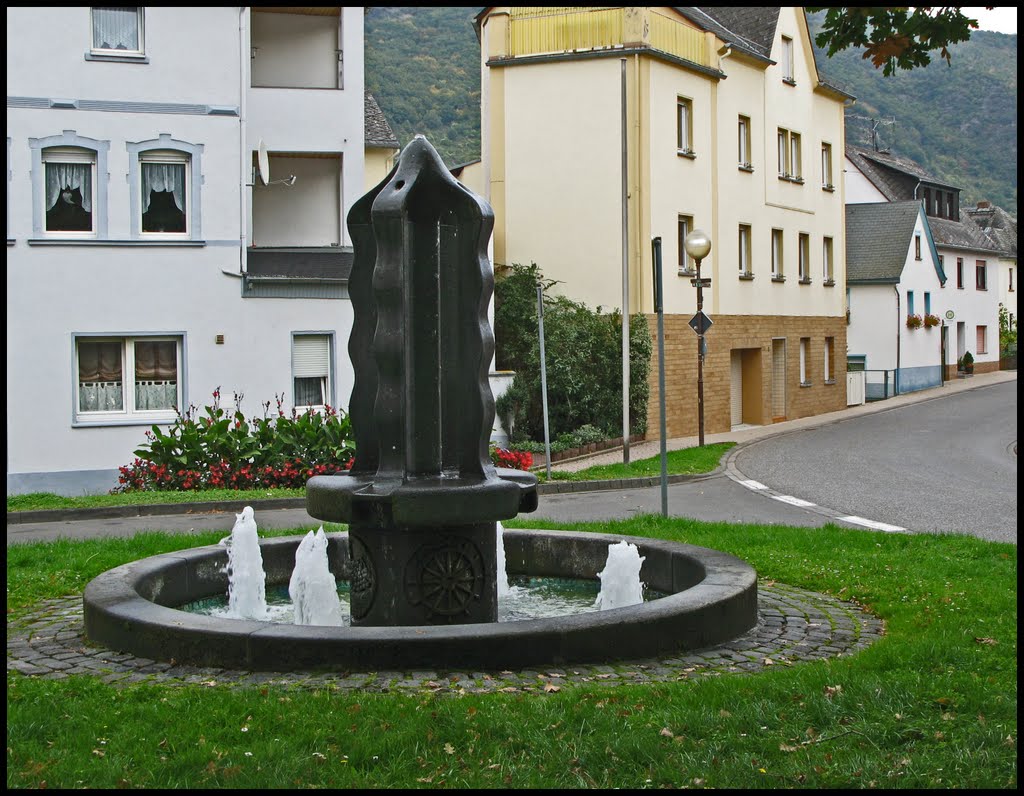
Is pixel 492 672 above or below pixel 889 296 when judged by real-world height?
below

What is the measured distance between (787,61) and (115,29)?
843 inches

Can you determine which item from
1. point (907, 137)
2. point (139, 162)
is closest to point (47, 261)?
point (139, 162)

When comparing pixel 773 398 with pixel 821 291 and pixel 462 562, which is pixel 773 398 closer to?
pixel 821 291

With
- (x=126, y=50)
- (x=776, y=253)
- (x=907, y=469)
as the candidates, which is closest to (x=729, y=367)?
(x=776, y=253)

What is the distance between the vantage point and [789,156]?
36.9m

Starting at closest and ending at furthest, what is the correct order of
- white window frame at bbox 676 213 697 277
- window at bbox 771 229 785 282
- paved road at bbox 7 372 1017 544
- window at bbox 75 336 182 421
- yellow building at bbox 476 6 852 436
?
paved road at bbox 7 372 1017 544, window at bbox 75 336 182 421, yellow building at bbox 476 6 852 436, white window frame at bbox 676 213 697 277, window at bbox 771 229 785 282

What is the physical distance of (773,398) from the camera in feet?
118

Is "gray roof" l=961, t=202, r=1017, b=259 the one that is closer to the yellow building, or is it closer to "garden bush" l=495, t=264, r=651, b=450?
the yellow building

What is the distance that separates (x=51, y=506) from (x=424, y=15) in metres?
46.9

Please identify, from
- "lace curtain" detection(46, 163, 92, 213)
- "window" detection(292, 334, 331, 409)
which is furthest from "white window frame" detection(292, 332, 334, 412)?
"lace curtain" detection(46, 163, 92, 213)

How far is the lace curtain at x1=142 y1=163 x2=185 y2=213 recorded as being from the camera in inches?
891

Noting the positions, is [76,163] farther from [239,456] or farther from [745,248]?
[745,248]

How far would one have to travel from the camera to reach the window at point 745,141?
33.8 meters

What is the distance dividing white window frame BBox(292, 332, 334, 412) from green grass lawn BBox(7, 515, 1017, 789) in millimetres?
17360
